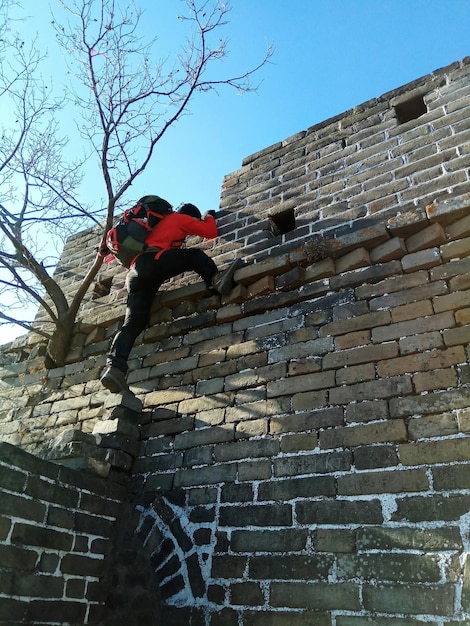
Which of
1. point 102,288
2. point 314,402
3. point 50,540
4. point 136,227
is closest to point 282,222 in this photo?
point 136,227

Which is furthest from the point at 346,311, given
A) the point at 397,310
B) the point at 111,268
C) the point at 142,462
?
the point at 111,268

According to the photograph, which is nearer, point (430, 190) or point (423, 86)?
point (430, 190)

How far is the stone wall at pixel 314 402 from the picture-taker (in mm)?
2854

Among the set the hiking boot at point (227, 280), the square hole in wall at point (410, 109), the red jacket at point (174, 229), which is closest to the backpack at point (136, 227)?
the red jacket at point (174, 229)

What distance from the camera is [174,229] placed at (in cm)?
479

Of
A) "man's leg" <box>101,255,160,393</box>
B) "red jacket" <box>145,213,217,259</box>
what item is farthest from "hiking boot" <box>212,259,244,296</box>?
"man's leg" <box>101,255,160,393</box>

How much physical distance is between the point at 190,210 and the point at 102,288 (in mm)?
1719

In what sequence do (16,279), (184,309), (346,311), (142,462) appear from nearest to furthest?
(346,311) → (142,462) → (184,309) → (16,279)

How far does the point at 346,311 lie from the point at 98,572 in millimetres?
2480

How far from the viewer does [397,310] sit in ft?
11.5

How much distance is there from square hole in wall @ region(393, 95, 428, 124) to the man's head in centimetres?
205

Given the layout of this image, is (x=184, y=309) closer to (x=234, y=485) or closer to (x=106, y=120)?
(x=234, y=485)

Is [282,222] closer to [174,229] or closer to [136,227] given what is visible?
[174,229]

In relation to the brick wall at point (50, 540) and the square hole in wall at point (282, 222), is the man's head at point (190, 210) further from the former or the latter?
the brick wall at point (50, 540)
